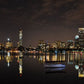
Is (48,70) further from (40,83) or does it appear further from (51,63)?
(40,83)

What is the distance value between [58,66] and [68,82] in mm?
9798

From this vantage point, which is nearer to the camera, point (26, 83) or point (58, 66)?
point (26, 83)

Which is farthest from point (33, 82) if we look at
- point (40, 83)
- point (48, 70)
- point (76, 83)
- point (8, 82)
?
point (48, 70)

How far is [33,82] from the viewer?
25531 mm

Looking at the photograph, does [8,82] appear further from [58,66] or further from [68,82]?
[58,66]

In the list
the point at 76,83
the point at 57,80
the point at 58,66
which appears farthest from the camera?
the point at 58,66

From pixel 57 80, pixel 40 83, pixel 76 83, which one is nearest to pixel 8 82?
pixel 40 83

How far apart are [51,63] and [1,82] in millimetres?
13838

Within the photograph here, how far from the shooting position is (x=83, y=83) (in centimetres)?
2480

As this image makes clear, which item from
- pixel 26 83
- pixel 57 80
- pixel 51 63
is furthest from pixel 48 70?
pixel 26 83

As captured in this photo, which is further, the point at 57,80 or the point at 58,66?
the point at 58,66

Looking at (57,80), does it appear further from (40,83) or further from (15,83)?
(15,83)

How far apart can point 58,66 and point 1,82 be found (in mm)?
13712

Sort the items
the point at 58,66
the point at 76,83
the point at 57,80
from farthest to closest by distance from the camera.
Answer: the point at 58,66
the point at 57,80
the point at 76,83
